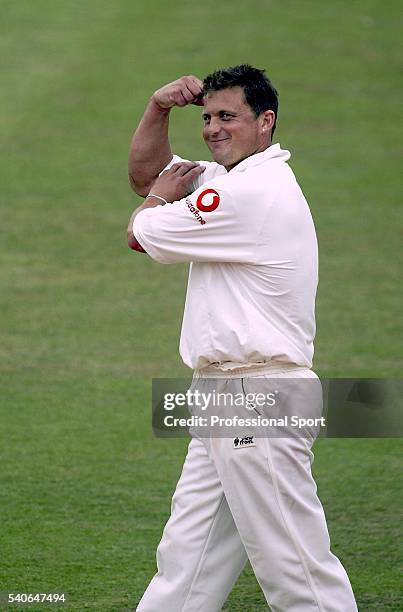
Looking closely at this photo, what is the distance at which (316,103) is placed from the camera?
59.3 ft

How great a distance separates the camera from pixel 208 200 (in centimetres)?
457

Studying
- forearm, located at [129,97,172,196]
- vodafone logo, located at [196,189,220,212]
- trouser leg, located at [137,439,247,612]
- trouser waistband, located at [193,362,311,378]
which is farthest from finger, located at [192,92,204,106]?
trouser leg, located at [137,439,247,612]

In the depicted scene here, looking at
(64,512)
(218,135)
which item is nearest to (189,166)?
(218,135)

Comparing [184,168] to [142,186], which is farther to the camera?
[142,186]

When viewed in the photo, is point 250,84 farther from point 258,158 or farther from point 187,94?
point 187,94

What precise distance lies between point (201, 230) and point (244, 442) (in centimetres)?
78

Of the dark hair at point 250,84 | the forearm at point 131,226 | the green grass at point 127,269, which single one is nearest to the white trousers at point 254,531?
the forearm at point 131,226

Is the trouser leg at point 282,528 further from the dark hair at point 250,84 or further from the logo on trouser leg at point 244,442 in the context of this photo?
the dark hair at point 250,84

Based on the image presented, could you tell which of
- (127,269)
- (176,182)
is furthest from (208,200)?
(127,269)

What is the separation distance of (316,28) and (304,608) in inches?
670

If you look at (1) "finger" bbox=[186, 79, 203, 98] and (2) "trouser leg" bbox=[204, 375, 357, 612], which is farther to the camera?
(1) "finger" bbox=[186, 79, 203, 98]

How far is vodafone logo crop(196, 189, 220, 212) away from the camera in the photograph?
4.57 metres

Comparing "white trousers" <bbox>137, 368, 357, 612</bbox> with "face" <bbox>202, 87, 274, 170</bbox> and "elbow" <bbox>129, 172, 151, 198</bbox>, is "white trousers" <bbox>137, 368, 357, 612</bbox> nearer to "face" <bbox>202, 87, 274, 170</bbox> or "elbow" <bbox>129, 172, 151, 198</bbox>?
"face" <bbox>202, 87, 274, 170</bbox>

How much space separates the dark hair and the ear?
0.6 inches
